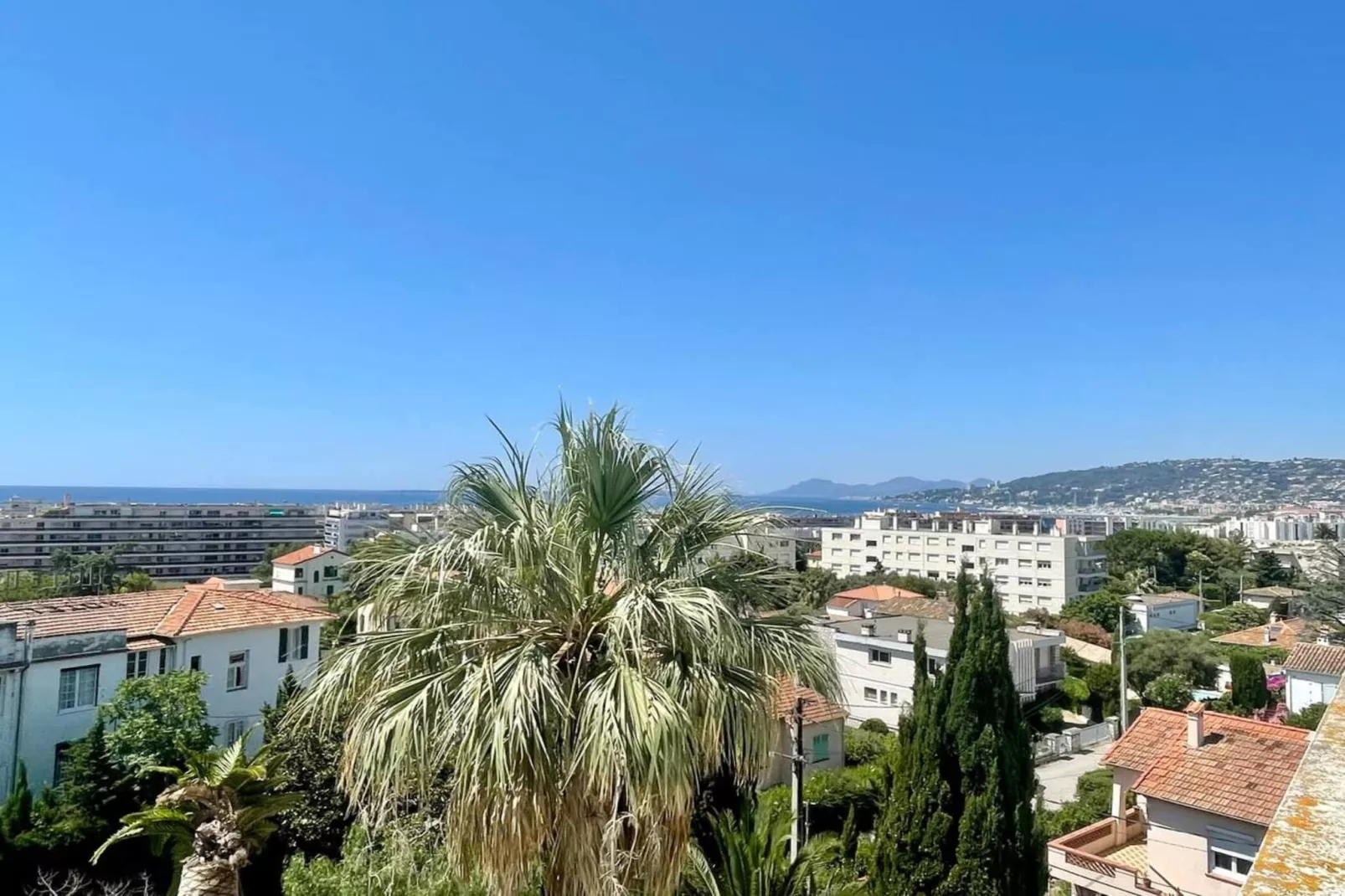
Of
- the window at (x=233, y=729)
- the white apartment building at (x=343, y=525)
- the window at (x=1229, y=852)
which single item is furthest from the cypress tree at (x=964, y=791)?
the white apartment building at (x=343, y=525)

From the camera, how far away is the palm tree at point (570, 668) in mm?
4426

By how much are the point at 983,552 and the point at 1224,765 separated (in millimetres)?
72037

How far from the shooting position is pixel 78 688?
16.4m

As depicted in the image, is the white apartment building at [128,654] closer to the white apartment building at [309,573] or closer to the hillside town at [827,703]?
the hillside town at [827,703]

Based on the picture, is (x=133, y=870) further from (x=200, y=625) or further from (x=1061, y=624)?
(x=1061, y=624)

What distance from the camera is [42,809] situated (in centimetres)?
1355

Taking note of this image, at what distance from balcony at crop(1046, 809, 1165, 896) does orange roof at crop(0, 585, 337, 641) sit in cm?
1909

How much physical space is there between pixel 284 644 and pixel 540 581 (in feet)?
62.5

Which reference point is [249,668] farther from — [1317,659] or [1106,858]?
[1317,659]

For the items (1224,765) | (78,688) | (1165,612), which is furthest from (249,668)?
(1165,612)

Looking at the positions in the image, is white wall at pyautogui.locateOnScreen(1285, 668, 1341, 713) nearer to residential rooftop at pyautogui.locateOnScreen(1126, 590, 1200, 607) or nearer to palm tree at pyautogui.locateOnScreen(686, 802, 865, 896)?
palm tree at pyautogui.locateOnScreen(686, 802, 865, 896)

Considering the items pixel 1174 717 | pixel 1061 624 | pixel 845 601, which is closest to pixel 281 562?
pixel 845 601

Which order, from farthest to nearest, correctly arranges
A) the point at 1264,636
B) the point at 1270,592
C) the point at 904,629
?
1. the point at 1270,592
2. the point at 1264,636
3. the point at 904,629

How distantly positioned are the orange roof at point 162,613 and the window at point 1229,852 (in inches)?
843
